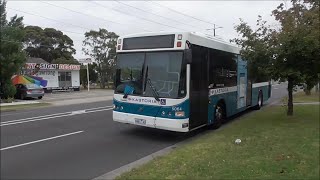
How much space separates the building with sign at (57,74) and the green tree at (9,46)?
18.1 m

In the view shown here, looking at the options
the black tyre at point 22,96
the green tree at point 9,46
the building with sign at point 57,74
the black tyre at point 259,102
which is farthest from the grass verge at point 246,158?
the building with sign at point 57,74

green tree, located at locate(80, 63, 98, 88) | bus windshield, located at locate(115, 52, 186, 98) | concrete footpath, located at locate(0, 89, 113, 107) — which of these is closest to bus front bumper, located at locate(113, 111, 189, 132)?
bus windshield, located at locate(115, 52, 186, 98)

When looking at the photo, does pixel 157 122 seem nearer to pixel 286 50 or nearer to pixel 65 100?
pixel 286 50

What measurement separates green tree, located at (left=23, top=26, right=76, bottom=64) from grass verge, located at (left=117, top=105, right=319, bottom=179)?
54.2 meters

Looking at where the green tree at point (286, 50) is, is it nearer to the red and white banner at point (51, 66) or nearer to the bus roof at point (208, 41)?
the bus roof at point (208, 41)

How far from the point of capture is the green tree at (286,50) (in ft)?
41.8

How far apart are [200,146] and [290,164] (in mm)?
2502

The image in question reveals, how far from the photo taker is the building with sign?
45656 mm

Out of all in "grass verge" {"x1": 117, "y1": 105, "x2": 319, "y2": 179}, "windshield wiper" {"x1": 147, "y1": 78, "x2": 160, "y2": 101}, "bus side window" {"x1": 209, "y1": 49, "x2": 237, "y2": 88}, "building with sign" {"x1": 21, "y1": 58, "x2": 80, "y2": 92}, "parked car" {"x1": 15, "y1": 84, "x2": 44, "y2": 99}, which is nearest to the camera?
"grass verge" {"x1": 117, "y1": 105, "x2": 319, "y2": 179}

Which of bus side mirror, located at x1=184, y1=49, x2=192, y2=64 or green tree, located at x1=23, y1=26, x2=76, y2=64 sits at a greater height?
green tree, located at x1=23, y1=26, x2=76, y2=64

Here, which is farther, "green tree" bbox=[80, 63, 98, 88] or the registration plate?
"green tree" bbox=[80, 63, 98, 88]

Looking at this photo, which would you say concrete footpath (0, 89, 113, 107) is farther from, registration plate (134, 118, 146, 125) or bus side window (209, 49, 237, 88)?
registration plate (134, 118, 146, 125)

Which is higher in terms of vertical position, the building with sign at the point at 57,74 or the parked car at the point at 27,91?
the building with sign at the point at 57,74

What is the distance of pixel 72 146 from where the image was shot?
9.48 metres
